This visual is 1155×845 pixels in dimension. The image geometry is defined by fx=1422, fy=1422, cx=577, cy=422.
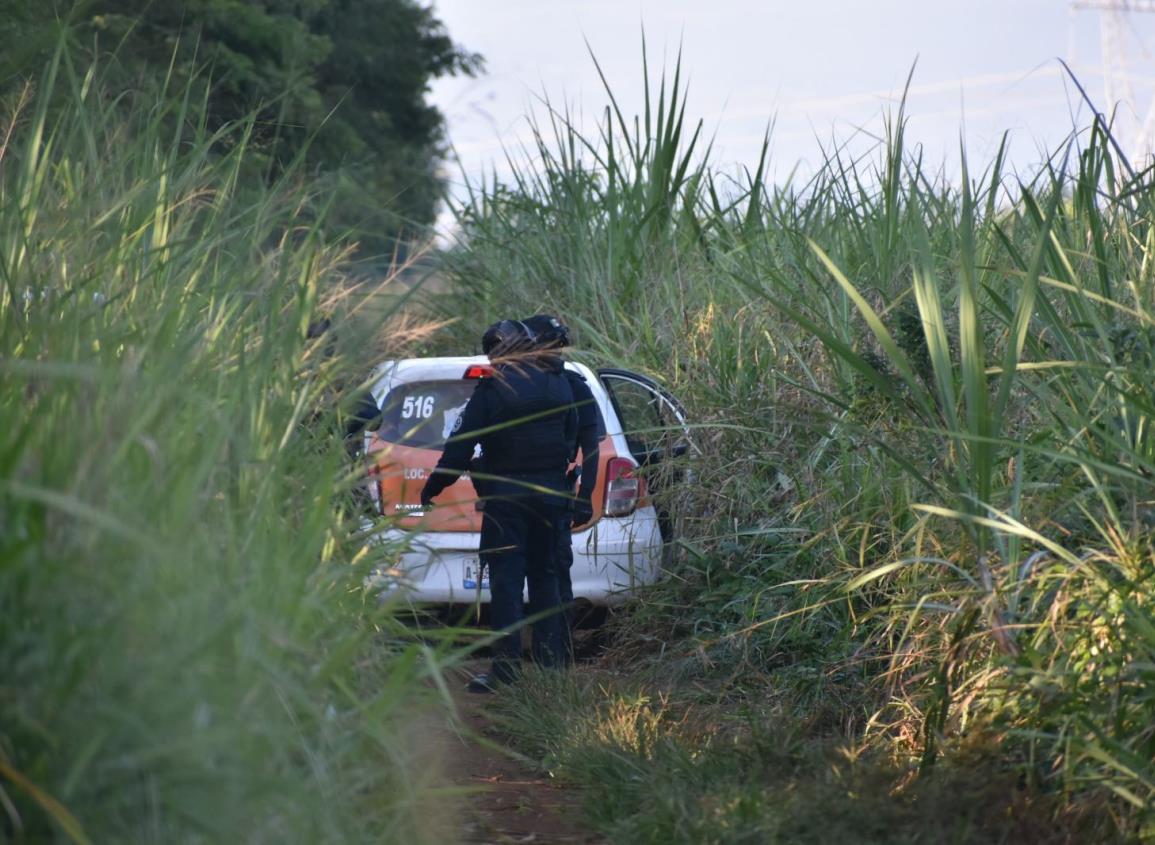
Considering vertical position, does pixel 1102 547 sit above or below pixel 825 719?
above

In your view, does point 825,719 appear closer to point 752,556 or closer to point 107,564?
point 752,556

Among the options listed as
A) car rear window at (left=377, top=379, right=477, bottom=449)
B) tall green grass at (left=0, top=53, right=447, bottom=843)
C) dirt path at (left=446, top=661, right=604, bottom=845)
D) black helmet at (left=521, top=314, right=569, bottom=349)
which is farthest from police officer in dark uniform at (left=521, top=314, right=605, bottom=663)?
→ tall green grass at (left=0, top=53, right=447, bottom=843)

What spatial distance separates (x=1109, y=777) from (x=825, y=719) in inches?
66.3

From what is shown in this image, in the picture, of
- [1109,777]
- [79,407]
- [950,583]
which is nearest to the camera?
[79,407]

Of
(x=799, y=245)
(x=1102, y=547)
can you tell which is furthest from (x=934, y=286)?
(x=799, y=245)

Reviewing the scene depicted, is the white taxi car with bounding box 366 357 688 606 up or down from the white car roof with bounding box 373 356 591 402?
down

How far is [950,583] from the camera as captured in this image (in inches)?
191

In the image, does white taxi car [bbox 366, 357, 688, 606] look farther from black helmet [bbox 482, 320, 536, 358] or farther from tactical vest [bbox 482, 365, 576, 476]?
black helmet [bbox 482, 320, 536, 358]

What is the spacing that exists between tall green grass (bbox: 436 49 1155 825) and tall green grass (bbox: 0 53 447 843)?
61.3 inches

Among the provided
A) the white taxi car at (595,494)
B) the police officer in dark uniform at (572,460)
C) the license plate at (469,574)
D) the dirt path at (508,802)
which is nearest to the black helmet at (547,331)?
the police officer in dark uniform at (572,460)

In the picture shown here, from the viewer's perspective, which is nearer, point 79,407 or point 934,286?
point 79,407

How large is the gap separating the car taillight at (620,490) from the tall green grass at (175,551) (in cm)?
315

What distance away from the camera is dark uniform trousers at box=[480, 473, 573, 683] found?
692 centimetres

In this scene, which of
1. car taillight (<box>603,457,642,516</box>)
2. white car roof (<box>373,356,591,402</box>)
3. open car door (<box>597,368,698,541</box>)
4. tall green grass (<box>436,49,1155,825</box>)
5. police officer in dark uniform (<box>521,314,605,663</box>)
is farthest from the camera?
white car roof (<box>373,356,591,402</box>)
